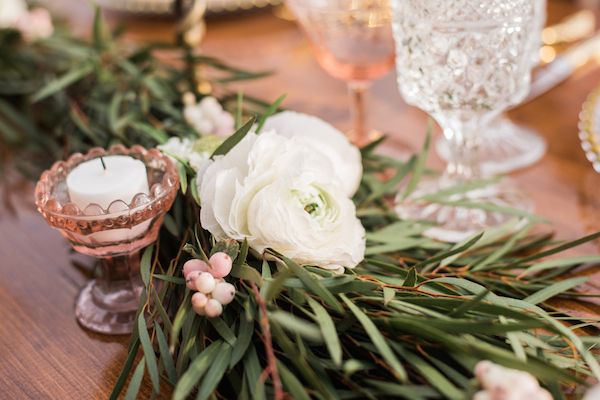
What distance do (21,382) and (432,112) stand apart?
387mm

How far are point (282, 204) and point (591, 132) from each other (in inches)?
12.7

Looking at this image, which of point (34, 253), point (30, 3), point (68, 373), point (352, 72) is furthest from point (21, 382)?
point (30, 3)

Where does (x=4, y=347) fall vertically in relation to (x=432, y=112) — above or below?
below

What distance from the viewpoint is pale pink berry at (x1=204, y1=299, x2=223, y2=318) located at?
1.40 feet

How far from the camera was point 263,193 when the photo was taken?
46 cm

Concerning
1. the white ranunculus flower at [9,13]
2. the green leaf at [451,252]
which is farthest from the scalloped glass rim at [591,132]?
the white ranunculus flower at [9,13]

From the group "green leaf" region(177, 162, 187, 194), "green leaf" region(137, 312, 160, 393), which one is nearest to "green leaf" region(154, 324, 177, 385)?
"green leaf" region(137, 312, 160, 393)

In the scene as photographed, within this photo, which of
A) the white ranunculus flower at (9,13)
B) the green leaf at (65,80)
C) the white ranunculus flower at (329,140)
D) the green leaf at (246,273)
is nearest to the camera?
the green leaf at (246,273)

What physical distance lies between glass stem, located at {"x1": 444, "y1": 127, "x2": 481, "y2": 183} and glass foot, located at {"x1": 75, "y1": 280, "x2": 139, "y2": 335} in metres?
0.31

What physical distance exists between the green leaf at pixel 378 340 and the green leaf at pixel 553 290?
0.12m

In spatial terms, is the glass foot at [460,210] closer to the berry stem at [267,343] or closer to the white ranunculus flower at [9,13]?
the berry stem at [267,343]

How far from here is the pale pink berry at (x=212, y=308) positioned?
0.43 m

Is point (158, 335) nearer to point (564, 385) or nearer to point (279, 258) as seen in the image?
point (279, 258)

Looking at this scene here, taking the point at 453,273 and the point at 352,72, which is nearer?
the point at 453,273
